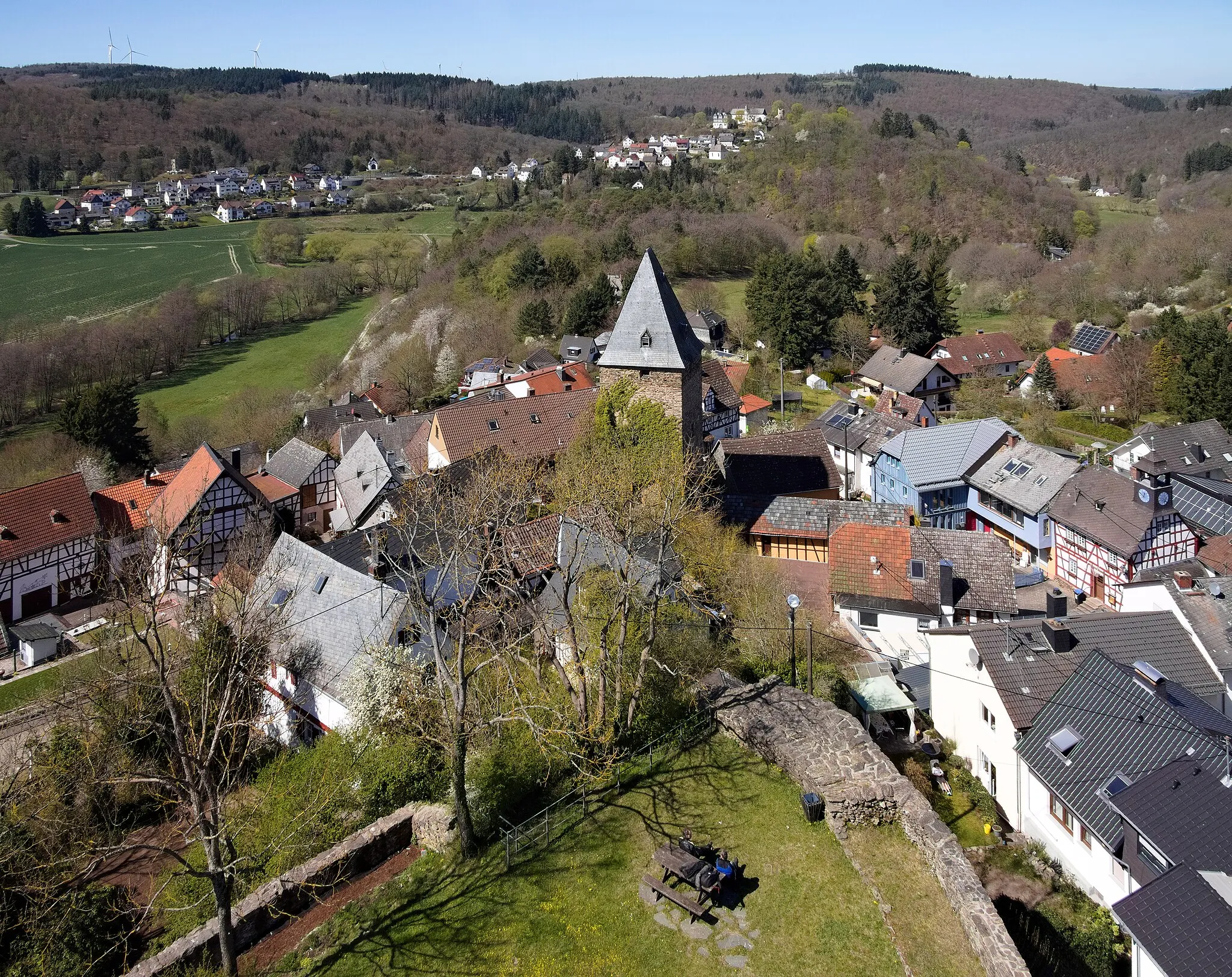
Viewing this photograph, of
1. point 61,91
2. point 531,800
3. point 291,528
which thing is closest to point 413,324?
point 291,528

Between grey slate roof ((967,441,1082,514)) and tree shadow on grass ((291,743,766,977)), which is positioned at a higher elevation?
tree shadow on grass ((291,743,766,977))

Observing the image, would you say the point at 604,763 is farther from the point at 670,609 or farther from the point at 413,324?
the point at 413,324

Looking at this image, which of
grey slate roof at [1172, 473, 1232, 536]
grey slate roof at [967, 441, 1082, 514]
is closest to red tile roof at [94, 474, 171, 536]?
grey slate roof at [967, 441, 1082, 514]

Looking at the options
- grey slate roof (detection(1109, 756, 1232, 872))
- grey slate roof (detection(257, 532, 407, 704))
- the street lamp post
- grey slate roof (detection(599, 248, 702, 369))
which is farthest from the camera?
grey slate roof (detection(599, 248, 702, 369))

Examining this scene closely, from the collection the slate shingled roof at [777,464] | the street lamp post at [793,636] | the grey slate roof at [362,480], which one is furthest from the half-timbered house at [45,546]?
the street lamp post at [793,636]

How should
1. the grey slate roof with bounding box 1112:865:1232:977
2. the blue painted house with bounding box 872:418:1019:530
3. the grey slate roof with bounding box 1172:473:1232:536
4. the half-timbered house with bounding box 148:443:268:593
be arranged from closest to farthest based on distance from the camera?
the grey slate roof with bounding box 1112:865:1232:977, the grey slate roof with bounding box 1172:473:1232:536, the half-timbered house with bounding box 148:443:268:593, the blue painted house with bounding box 872:418:1019:530

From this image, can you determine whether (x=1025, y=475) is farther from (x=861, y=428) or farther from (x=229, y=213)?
(x=229, y=213)

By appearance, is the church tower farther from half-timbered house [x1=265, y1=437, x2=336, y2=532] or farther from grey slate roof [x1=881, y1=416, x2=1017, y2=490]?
half-timbered house [x1=265, y1=437, x2=336, y2=532]
